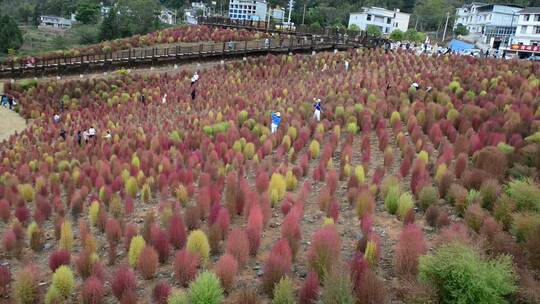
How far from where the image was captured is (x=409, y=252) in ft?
17.8

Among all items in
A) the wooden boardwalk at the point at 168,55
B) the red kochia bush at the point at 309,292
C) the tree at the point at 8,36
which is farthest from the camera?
the tree at the point at 8,36

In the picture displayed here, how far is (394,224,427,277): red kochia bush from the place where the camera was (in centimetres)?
536

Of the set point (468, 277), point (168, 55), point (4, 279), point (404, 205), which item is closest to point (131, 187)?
point (4, 279)

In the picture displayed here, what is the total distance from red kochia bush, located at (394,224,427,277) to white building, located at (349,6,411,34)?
6617 cm

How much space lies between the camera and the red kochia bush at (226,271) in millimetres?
5426

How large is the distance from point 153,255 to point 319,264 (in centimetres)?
218

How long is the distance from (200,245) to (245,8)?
97.8 meters

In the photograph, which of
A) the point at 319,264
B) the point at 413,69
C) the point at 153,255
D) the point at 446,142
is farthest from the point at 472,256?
the point at 413,69

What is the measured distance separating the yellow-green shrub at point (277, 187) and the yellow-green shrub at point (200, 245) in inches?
87.7

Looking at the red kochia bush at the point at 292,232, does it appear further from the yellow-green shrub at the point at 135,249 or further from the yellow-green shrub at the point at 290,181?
the yellow-green shrub at the point at 290,181

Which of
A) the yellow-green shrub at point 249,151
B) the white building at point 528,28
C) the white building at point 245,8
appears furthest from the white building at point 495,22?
the yellow-green shrub at point 249,151

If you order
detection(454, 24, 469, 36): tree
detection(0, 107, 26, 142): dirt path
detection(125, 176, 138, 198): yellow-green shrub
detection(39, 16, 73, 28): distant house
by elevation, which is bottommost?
detection(0, 107, 26, 142): dirt path

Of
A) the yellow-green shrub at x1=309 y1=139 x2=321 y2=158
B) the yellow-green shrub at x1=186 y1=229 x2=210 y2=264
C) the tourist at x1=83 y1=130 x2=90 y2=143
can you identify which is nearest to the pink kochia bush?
the yellow-green shrub at x1=186 y1=229 x2=210 y2=264

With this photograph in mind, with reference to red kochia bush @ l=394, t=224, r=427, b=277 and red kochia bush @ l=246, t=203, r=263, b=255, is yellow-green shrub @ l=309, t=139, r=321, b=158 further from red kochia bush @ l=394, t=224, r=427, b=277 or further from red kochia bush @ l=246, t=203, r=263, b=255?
red kochia bush @ l=394, t=224, r=427, b=277
